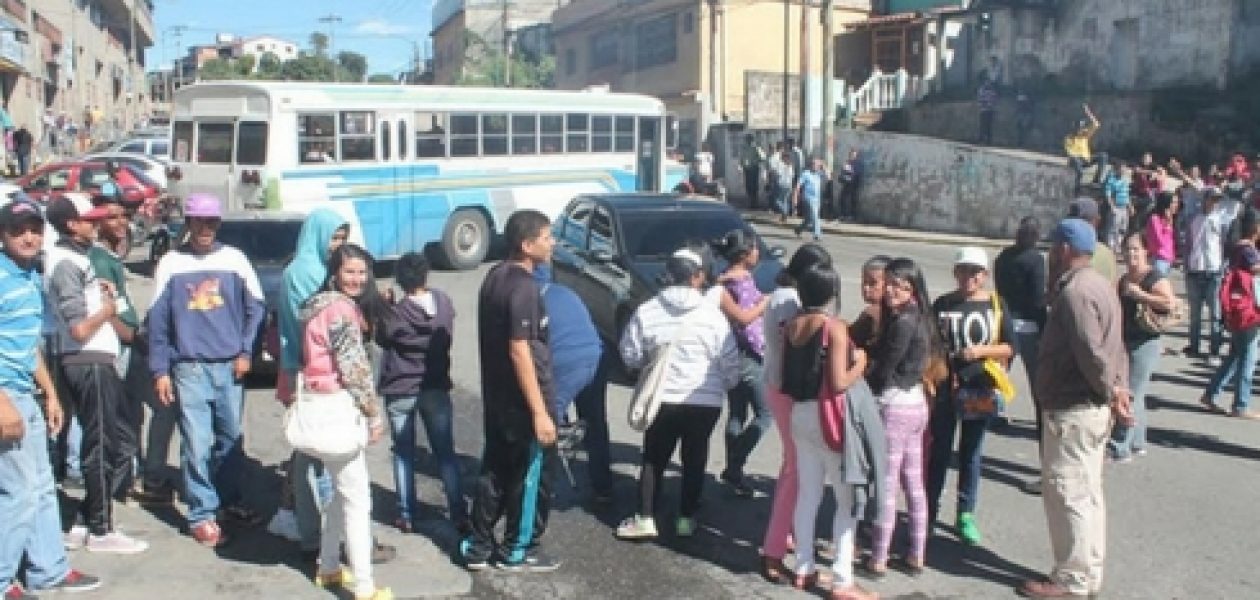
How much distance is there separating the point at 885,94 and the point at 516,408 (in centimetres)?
2965

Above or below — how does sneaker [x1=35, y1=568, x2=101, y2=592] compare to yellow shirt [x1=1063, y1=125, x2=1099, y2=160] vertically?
below

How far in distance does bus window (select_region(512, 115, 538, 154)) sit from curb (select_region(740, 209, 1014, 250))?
528cm

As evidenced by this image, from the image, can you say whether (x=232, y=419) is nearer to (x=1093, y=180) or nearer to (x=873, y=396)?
(x=873, y=396)

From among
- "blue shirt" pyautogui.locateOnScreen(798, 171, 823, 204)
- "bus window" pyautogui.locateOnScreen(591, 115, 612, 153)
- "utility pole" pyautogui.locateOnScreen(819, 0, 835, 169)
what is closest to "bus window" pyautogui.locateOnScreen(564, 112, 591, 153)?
"bus window" pyautogui.locateOnScreen(591, 115, 612, 153)

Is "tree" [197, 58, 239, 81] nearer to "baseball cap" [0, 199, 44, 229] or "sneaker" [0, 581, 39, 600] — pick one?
"baseball cap" [0, 199, 44, 229]

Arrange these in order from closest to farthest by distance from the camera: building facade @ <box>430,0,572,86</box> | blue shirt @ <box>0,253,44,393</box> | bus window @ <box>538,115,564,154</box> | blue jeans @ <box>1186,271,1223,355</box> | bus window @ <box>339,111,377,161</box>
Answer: blue shirt @ <box>0,253,44,393</box>, blue jeans @ <box>1186,271,1223,355</box>, bus window @ <box>339,111,377,161</box>, bus window @ <box>538,115,564,154</box>, building facade @ <box>430,0,572,86</box>

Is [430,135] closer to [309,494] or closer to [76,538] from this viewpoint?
[76,538]

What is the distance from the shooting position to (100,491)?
18.4 feet

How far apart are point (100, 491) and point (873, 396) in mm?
3844

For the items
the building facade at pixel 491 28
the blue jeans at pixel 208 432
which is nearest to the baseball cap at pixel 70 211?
the blue jeans at pixel 208 432

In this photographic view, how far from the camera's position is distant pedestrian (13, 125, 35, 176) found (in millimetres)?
30016

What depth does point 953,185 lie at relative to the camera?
80.3 ft

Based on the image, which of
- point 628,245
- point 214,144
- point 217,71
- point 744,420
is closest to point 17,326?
point 744,420

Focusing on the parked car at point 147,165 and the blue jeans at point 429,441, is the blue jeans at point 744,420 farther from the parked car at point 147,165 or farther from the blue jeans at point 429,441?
the parked car at point 147,165
